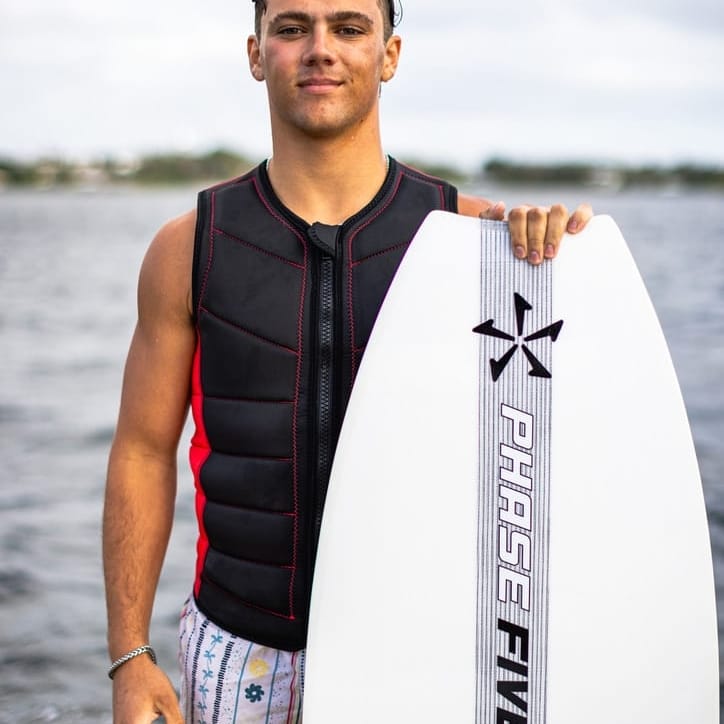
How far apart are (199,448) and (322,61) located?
2.68 feet

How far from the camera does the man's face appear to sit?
6.67 ft

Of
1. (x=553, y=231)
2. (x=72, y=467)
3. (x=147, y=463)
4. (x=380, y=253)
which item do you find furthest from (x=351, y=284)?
(x=72, y=467)

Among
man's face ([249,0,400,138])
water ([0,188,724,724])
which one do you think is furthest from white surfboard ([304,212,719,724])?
water ([0,188,724,724])

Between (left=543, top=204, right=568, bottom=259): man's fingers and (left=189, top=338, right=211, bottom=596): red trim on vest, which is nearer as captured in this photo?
(left=543, top=204, right=568, bottom=259): man's fingers

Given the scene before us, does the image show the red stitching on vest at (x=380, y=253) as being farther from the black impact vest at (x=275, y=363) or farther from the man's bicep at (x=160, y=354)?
the man's bicep at (x=160, y=354)

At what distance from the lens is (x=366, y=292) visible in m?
2.19

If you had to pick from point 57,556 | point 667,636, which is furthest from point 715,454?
point 667,636

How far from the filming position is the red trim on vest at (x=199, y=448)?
2.22 metres

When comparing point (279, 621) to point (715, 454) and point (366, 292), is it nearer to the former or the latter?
point (366, 292)

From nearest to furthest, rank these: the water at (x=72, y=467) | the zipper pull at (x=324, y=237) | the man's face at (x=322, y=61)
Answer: the man's face at (x=322, y=61) < the zipper pull at (x=324, y=237) < the water at (x=72, y=467)

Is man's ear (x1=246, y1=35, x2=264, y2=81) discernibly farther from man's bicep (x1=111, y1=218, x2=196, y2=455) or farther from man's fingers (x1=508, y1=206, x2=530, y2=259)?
man's fingers (x1=508, y1=206, x2=530, y2=259)

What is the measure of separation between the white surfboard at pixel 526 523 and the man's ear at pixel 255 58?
0.45m

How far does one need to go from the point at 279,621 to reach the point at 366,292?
681mm

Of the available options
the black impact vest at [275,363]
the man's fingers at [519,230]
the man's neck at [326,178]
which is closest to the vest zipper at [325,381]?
the black impact vest at [275,363]
